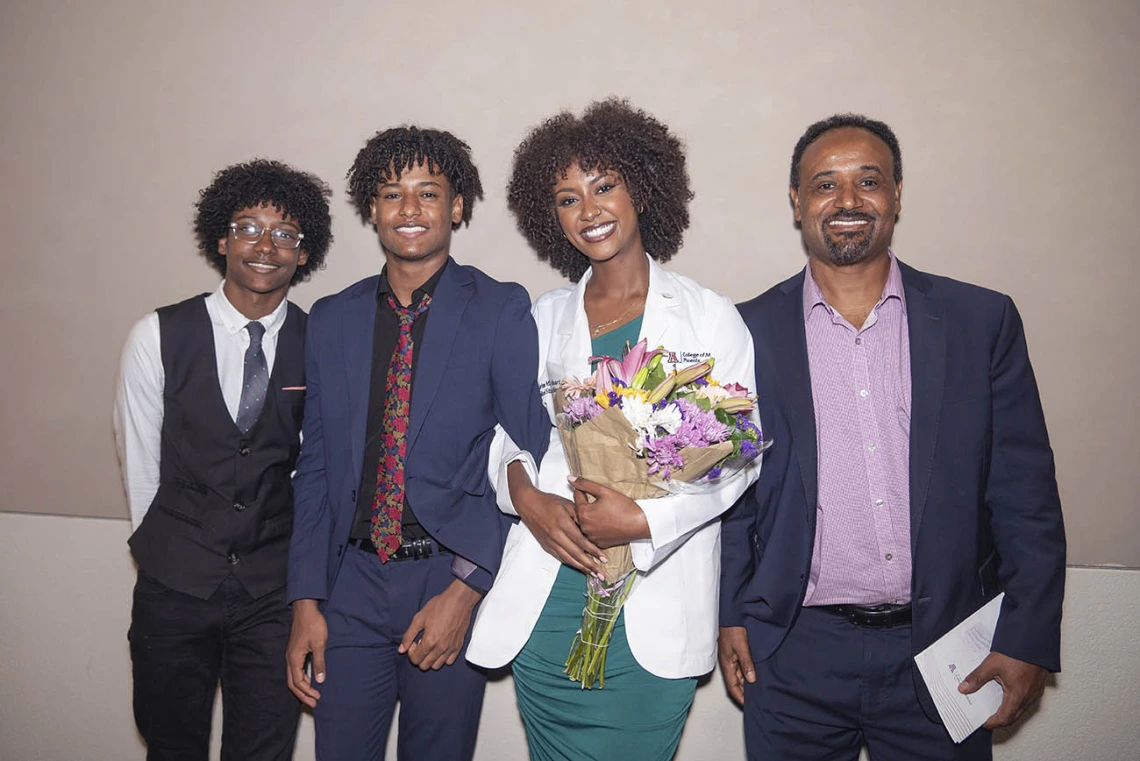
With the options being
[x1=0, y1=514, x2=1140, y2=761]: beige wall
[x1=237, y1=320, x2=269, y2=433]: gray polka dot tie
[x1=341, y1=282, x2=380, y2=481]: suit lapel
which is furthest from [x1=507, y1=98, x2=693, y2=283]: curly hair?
[x1=0, y1=514, x2=1140, y2=761]: beige wall

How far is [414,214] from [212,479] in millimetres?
1083

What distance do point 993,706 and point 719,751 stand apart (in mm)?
1162

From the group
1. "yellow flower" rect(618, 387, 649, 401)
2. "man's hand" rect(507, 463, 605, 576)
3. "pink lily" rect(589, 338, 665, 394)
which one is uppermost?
"pink lily" rect(589, 338, 665, 394)

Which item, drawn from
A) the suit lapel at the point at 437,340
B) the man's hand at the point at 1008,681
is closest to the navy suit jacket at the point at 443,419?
the suit lapel at the point at 437,340

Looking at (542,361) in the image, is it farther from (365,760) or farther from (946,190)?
(946,190)

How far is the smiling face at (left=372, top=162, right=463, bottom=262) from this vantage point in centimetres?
227

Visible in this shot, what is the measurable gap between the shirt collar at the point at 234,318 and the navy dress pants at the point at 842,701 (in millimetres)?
1926

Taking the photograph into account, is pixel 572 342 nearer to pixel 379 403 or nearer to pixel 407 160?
pixel 379 403

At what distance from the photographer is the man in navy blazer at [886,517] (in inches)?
77.7

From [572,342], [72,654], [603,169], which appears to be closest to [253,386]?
[572,342]

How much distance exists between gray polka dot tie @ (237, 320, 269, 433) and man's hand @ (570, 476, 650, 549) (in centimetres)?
121

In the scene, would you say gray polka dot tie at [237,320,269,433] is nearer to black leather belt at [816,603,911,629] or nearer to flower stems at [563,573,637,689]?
flower stems at [563,573,637,689]

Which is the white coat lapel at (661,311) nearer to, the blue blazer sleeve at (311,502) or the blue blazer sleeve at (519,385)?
the blue blazer sleeve at (519,385)

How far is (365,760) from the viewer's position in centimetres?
221
